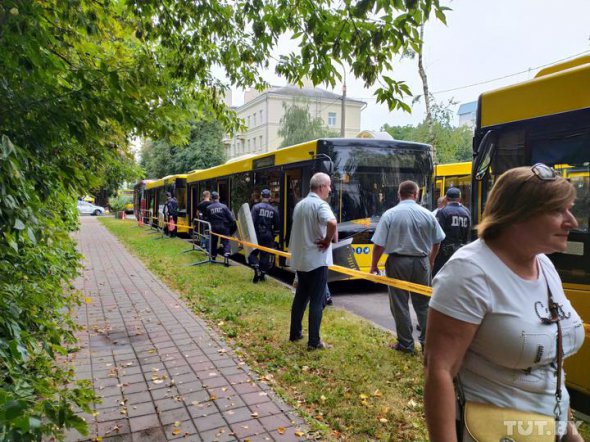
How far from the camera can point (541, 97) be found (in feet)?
11.9

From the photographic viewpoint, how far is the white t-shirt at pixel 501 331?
1.51 metres

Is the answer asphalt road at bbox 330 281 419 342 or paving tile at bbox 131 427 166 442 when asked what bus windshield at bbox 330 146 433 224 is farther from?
paving tile at bbox 131 427 166 442

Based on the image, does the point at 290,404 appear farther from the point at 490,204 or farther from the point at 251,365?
the point at 490,204

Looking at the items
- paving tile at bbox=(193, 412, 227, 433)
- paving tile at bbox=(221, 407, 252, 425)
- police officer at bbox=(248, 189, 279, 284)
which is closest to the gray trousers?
paving tile at bbox=(221, 407, 252, 425)

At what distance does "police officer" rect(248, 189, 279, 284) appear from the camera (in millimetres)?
9367

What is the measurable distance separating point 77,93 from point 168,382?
281 cm

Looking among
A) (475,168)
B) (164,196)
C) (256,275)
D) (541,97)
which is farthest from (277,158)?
(164,196)

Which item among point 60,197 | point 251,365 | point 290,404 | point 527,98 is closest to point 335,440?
point 290,404

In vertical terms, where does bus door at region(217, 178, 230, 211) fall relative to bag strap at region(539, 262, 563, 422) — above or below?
above

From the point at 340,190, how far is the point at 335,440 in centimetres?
572

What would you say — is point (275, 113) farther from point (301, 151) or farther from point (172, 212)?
point (301, 151)

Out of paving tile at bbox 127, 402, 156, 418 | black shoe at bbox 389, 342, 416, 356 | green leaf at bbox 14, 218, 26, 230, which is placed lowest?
paving tile at bbox 127, 402, 156, 418

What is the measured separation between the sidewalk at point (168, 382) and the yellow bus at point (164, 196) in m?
10.7

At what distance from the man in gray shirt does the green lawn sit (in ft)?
1.59
